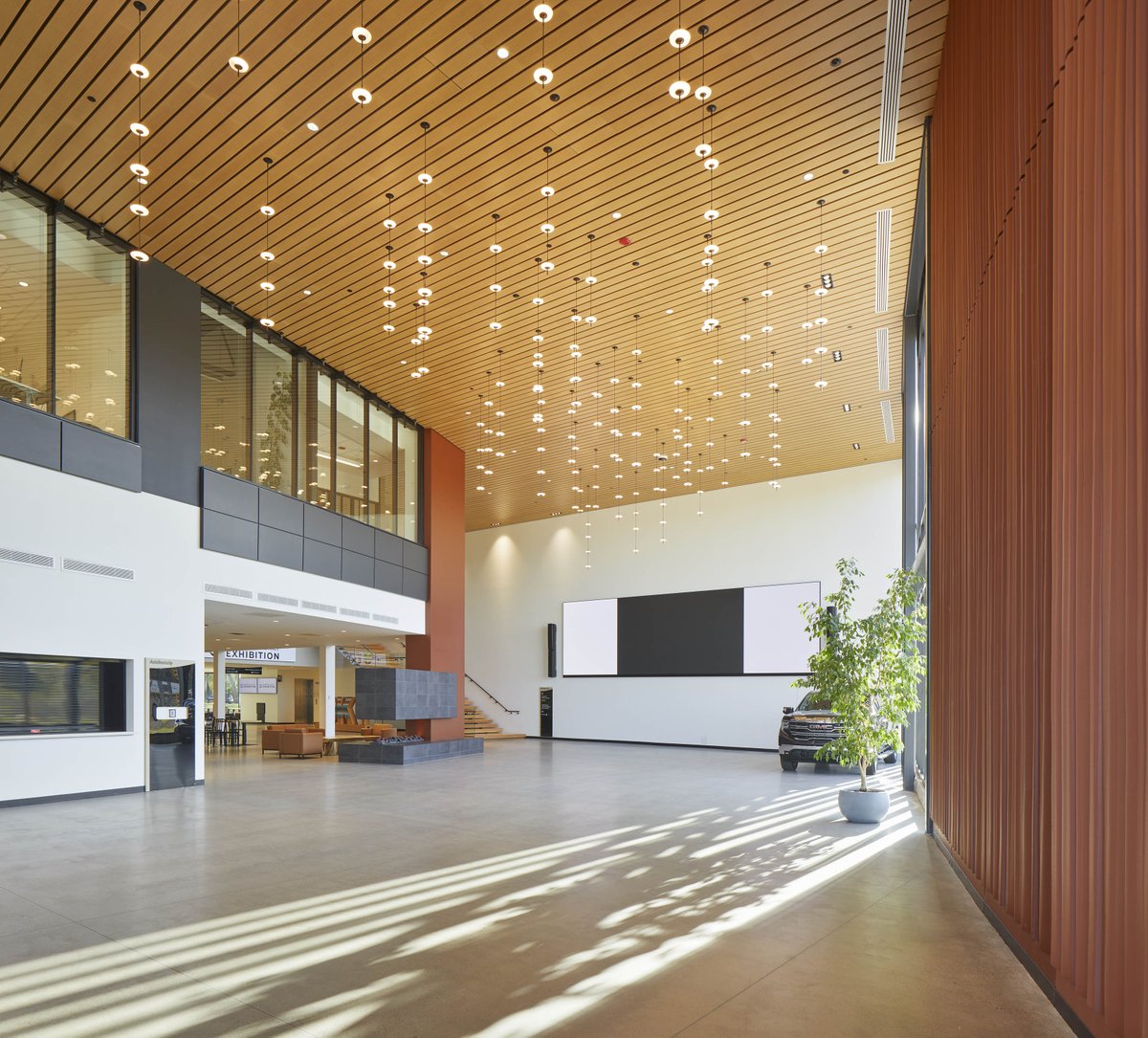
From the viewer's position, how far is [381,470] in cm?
1714

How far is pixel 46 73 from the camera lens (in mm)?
7730

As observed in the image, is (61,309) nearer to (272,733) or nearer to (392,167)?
(392,167)

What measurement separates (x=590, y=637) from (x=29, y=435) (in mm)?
16368

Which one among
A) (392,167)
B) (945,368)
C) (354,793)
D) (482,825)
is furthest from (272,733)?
(945,368)

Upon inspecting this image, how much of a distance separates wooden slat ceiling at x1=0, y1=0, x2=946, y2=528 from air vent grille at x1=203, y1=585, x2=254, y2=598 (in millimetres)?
4002

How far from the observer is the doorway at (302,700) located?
1368 inches

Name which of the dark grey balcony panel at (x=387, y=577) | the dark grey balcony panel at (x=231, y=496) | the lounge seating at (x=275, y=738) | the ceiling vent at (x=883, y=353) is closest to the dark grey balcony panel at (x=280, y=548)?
the dark grey balcony panel at (x=231, y=496)

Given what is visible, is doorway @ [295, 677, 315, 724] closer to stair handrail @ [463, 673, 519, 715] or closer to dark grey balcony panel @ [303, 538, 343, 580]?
stair handrail @ [463, 673, 519, 715]

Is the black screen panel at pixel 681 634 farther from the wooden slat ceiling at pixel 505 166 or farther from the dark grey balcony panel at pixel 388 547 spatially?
the wooden slat ceiling at pixel 505 166

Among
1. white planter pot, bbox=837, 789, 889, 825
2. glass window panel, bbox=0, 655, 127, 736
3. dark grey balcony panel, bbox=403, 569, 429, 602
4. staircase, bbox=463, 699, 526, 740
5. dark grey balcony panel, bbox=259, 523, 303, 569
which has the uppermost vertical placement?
dark grey balcony panel, bbox=259, 523, 303, 569

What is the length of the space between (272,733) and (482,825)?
11647mm

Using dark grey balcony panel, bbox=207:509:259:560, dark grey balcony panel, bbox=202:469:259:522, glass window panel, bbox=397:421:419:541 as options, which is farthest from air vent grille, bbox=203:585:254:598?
glass window panel, bbox=397:421:419:541

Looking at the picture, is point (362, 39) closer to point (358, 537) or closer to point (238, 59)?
point (238, 59)

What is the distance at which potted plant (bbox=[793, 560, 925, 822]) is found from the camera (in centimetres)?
816
